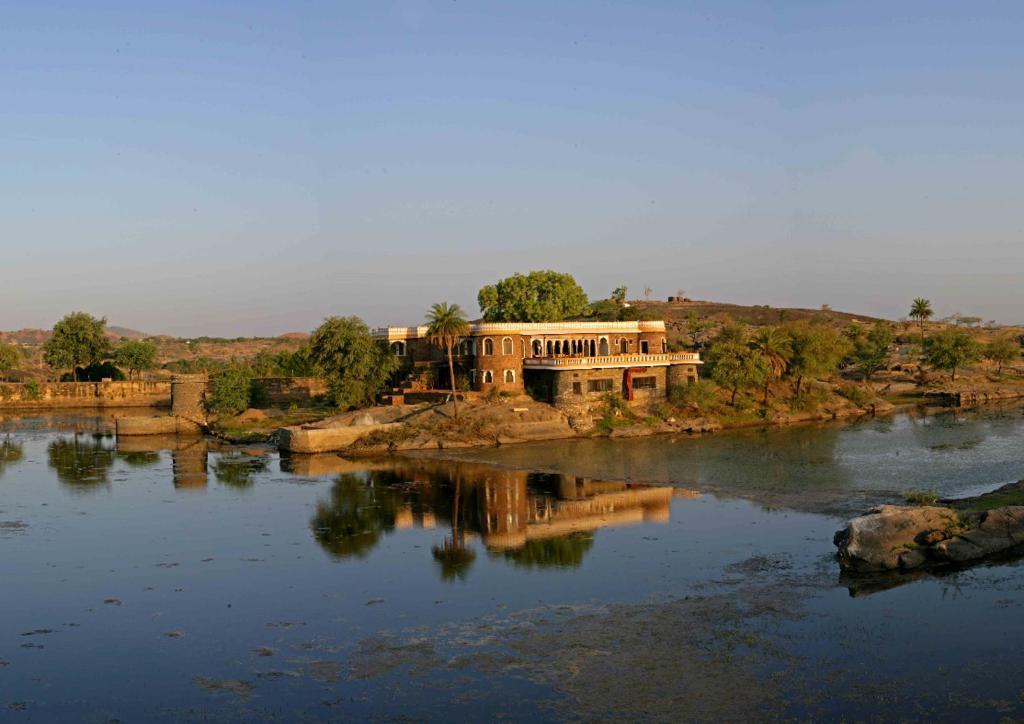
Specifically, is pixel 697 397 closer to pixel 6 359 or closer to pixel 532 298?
pixel 532 298

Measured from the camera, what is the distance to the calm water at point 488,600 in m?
22.2

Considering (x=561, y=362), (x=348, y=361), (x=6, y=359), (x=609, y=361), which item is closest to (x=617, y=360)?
(x=609, y=361)

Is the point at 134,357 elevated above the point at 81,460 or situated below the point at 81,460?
above

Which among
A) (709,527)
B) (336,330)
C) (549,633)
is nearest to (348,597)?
(549,633)

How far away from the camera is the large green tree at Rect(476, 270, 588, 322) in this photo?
94812 millimetres

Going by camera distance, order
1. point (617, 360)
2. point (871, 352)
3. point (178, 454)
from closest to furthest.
A: point (178, 454)
point (617, 360)
point (871, 352)

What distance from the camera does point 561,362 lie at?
233 ft

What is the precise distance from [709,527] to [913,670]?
53.3ft

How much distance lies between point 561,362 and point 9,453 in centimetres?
4176

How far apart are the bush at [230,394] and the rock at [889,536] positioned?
59333 mm

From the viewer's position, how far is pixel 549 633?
86.3 ft

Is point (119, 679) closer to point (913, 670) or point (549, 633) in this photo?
point (549, 633)

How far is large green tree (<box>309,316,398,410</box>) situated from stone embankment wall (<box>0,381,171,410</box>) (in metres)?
38.3

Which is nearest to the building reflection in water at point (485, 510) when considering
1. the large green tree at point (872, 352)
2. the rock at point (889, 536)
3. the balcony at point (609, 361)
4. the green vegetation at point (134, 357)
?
the rock at point (889, 536)
